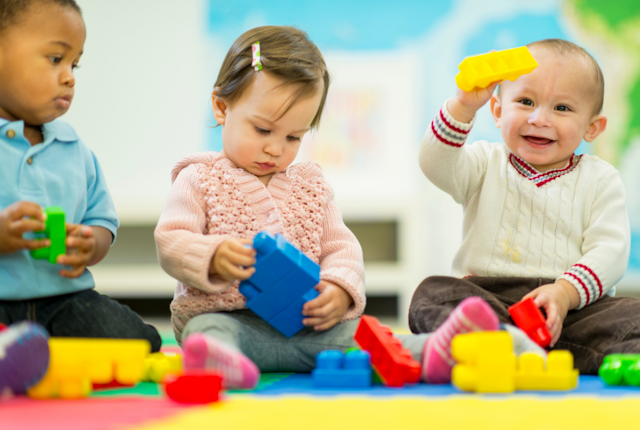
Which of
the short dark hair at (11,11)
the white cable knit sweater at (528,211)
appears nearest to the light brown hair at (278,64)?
the white cable knit sweater at (528,211)

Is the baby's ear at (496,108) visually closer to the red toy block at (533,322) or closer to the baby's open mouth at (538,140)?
the baby's open mouth at (538,140)

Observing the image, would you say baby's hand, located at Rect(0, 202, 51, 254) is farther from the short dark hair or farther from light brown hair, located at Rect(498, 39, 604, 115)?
light brown hair, located at Rect(498, 39, 604, 115)

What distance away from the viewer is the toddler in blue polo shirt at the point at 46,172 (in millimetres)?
1000

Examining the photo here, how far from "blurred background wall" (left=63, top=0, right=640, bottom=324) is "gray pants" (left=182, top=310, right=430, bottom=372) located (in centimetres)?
178

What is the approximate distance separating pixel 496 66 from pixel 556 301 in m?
0.42

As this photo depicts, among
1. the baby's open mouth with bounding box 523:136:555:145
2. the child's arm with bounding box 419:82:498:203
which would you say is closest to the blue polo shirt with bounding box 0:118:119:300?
the child's arm with bounding box 419:82:498:203

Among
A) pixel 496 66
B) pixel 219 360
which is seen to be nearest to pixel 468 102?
pixel 496 66

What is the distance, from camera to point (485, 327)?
846 millimetres

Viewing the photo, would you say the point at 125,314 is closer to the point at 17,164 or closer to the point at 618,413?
the point at 17,164

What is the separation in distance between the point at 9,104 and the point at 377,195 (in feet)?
6.16

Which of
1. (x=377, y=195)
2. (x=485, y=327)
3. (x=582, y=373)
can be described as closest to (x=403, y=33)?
(x=377, y=195)

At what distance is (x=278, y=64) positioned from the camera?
1145 millimetres

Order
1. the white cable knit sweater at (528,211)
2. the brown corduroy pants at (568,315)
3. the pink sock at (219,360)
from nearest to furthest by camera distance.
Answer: the pink sock at (219,360) → the brown corduroy pants at (568,315) → the white cable knit sweater at (528,211)

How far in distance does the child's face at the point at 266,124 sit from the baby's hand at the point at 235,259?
24 centimetres
